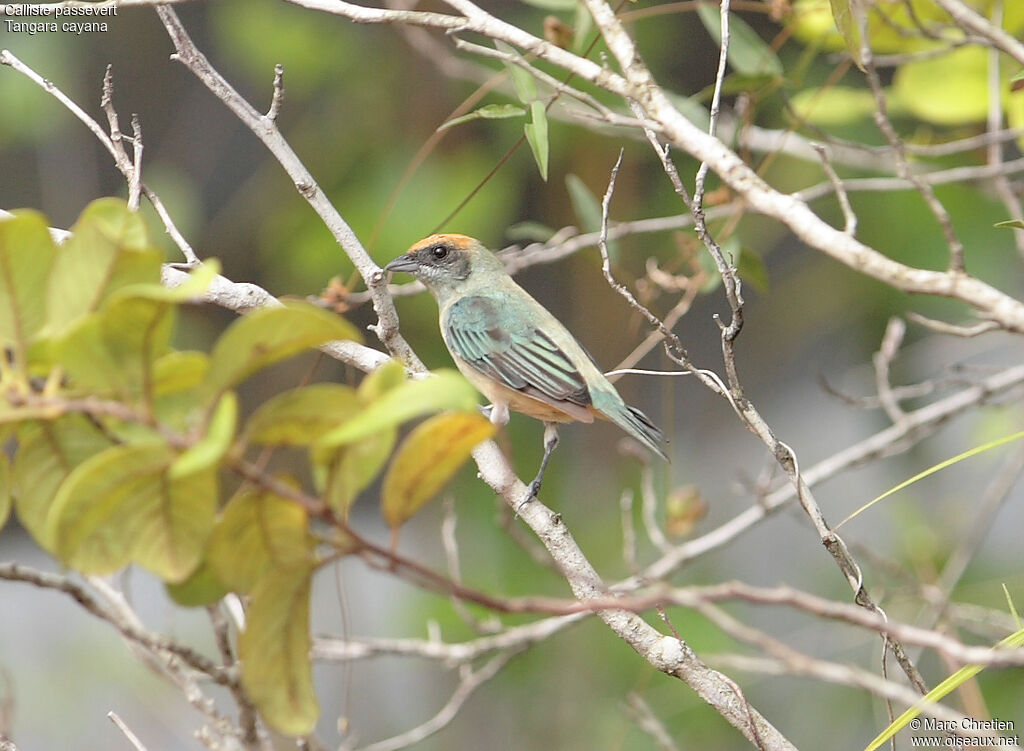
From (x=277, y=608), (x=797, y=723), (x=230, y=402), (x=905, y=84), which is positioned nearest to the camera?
(x=230, y=402)

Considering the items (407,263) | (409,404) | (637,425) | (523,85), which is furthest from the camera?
(407,263)

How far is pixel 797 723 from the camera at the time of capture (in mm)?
4867

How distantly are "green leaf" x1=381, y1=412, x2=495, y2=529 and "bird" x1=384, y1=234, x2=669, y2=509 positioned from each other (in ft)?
6.44

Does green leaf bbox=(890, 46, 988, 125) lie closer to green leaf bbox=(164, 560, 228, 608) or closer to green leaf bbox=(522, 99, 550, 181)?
green leaf bbox=(522, 99, 550, 181)

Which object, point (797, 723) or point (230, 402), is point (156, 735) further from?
point (230, 402)

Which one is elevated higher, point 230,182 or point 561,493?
point 230,182

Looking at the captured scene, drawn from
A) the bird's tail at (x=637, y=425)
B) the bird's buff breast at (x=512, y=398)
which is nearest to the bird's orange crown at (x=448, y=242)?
the bird's buff breast at (x=512, y=398)

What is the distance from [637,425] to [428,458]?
2116 millimetres

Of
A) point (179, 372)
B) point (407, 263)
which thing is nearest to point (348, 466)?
point (179, 372)

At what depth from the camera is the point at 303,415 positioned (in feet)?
3.24

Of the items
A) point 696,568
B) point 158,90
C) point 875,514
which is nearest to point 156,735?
point 696,568

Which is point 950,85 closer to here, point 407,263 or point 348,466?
point 407,263

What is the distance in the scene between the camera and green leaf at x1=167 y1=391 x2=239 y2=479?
0.86m

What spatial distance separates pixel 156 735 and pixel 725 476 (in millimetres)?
3211
